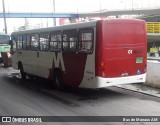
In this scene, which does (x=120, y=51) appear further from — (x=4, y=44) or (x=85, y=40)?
(x=4, y=44)

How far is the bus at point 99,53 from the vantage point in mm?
10484

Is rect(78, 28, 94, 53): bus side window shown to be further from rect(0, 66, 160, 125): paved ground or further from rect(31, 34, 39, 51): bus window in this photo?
rect(31, 34, 39, 51): bus window

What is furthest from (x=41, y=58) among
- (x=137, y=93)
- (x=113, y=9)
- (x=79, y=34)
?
(x=113, y=9)

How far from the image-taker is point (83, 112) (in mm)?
9195

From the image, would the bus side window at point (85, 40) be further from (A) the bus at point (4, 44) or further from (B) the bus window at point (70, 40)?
(A) the bus at point (4, 44)

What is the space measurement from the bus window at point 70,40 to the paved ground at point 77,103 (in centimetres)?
171

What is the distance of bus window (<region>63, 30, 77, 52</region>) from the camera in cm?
1177

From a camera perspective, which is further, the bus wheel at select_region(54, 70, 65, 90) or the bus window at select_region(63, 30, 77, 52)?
the bus wheel at select_region(54, 70, 65, 90)

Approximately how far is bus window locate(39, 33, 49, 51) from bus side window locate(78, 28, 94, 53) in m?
2.95

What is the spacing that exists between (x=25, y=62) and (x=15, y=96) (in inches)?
192

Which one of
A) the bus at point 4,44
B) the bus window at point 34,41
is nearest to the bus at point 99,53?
the bus window at point 34,41

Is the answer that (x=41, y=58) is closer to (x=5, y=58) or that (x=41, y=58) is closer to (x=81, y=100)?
(x=81, y=100)

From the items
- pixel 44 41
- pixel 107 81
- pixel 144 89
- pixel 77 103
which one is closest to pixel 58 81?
pixel 44 41

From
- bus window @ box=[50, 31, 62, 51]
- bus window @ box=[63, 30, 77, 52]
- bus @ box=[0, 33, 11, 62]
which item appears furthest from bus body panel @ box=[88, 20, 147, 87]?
bus @ box=[0, 33, 11, 62]
